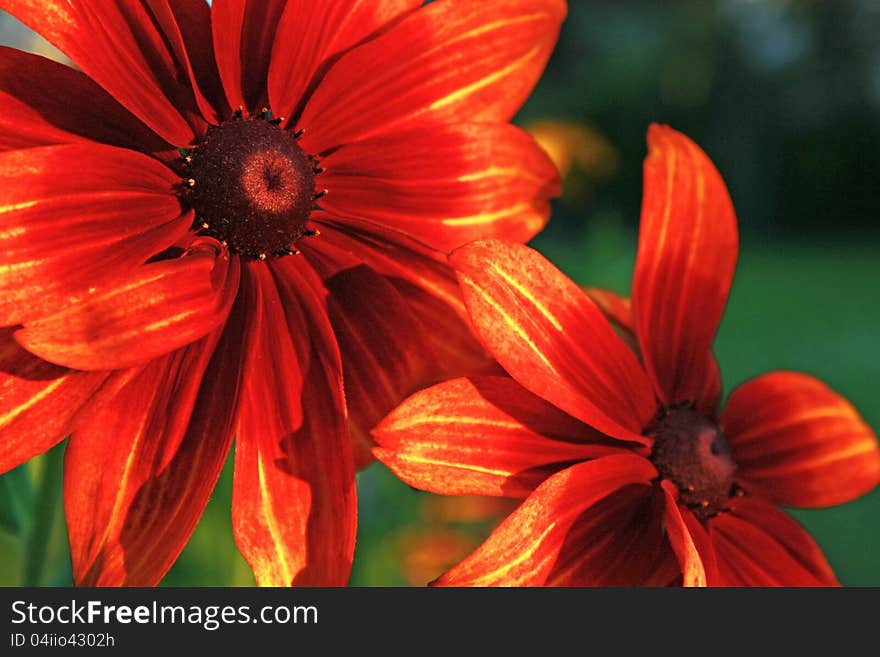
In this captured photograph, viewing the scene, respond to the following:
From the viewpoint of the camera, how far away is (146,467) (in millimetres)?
365

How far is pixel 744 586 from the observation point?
1.44ft

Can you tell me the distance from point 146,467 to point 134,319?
0.06m

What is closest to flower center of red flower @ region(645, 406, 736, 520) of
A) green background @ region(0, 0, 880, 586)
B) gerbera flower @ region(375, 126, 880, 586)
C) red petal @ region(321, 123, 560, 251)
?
gerbera flower @ region(375, 126, 880, 586)

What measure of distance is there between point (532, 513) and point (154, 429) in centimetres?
14

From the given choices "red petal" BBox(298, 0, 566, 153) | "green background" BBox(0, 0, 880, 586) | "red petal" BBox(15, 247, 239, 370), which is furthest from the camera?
"green background" BBox(0, 0, 880, 586)

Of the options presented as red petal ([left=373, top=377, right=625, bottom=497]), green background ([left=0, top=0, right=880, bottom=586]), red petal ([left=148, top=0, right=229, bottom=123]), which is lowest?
red petal ([left=373, top=377, right=625, bottom=497])

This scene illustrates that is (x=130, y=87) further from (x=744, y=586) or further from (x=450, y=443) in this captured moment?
(x=744, y=586)

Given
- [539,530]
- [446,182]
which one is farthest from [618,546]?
[446,182]

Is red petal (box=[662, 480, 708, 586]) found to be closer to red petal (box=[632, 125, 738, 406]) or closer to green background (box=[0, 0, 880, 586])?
red petal (box=[632, 125, 738, 406])

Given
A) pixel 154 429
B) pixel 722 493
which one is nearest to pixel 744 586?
pixel 722 493

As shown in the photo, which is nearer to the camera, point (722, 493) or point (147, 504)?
point (147, 504)

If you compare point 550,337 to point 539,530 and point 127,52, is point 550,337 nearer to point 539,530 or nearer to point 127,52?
point 539,530

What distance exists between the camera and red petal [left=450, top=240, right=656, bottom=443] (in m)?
0.37

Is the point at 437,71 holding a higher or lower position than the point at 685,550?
higher
